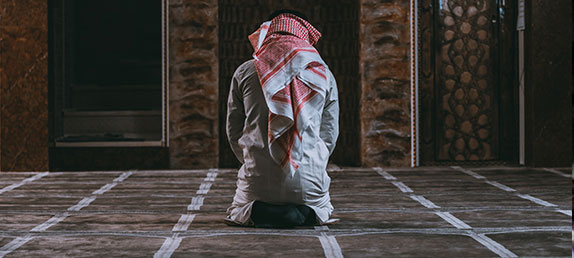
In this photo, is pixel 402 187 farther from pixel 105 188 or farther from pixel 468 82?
pixel 105 188

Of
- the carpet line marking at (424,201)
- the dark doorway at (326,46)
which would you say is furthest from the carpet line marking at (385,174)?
the carpet line marking at (424,201)

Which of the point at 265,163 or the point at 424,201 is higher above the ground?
the point at 265,163

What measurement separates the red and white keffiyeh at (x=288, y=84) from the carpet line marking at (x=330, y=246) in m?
0.34

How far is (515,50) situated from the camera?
19.8ft

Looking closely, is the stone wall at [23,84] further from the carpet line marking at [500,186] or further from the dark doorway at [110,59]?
the carpet line marking at [500,186]

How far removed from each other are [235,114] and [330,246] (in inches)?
33.9

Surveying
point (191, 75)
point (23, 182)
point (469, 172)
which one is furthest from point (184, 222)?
point (469, 172)

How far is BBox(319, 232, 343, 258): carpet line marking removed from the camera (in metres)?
2.34

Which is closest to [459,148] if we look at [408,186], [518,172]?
[518,172]

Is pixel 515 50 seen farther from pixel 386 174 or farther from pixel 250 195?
pixel 250 195

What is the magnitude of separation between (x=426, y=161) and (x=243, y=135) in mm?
3478

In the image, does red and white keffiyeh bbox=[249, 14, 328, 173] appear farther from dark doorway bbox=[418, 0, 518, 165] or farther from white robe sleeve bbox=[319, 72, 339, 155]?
dark doorway bbox=[418, 0, 518, 165]

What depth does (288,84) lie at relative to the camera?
278 cm

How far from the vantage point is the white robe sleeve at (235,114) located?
297cm
